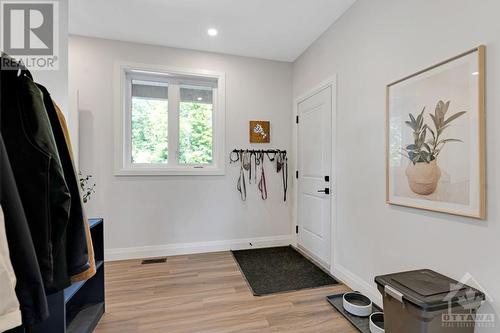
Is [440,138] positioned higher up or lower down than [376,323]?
→ higher up

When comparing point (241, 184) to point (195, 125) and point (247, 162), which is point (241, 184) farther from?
point (195, 125)

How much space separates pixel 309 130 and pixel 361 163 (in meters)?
1.05

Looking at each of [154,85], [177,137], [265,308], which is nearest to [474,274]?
[265,308]

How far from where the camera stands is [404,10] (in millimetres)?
1781

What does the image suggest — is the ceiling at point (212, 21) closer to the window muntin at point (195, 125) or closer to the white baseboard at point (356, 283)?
the window muntin at point (195, 125)

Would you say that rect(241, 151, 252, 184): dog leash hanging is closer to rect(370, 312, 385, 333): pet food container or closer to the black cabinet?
the black cabinet

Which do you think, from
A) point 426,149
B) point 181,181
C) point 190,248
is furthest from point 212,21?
point 190,248

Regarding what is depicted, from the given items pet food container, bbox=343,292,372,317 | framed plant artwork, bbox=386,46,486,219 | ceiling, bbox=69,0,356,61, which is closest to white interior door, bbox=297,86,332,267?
pet food container, bbox=343,292,372,317

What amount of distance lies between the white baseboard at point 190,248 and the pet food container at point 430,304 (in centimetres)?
210

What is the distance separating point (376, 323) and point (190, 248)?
2.24 m

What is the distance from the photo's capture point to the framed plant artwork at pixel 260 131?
339 centimetres

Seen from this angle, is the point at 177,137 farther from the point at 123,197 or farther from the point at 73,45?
the point at 73,45

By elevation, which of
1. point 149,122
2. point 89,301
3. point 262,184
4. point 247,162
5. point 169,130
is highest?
point 149,122

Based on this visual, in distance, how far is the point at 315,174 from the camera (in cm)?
296
